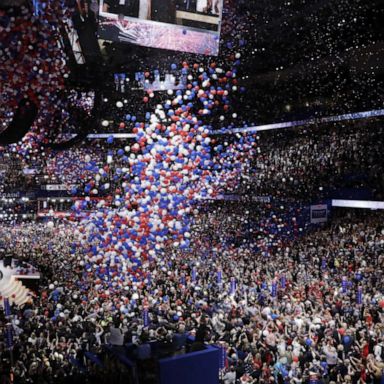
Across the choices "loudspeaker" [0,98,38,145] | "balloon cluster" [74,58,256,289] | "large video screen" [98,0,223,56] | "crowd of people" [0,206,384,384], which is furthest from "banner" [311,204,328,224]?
"loudspeaker" [0,98,38,145]

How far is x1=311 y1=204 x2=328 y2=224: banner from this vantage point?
48.5 feet

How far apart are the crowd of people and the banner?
21.6 inches

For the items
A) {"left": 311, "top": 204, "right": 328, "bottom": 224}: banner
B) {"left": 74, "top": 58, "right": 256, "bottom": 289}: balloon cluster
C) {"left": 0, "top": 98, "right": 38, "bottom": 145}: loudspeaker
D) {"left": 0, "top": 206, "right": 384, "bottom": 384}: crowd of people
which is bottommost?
{"left": 0, "top": 206, "right": 384, "bottom": 384}: crowd of people

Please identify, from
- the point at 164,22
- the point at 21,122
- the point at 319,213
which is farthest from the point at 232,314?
the point at 319,213

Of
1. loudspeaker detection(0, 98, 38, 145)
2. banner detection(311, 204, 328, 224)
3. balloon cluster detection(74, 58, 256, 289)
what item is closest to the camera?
loudspeaker detection(0, 98, 38, 145)

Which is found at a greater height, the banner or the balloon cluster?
the balloon cluster

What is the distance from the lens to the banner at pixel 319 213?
14776 mm

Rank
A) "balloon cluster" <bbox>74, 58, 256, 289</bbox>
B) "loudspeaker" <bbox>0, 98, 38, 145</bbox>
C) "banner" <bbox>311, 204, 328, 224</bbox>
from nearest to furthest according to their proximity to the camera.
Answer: "loudspeaker" <bbox>0, 98, 38, 145</bbox> < "balloon cluster" <bbox>74, 58, 256, 289</bbox> < "banner" <bbox>311, 204, 328, 224</bbox>

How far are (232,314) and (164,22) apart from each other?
471cm

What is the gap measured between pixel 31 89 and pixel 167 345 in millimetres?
3708

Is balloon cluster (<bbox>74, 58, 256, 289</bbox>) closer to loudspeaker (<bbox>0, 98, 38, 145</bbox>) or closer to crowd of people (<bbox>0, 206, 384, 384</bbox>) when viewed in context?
crowd of people (<bbox>0, 206, 384, 384</bbox>)

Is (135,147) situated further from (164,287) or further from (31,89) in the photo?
(164,287)

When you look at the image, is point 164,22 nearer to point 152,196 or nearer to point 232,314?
point 152,196

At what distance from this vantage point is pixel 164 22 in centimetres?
631
